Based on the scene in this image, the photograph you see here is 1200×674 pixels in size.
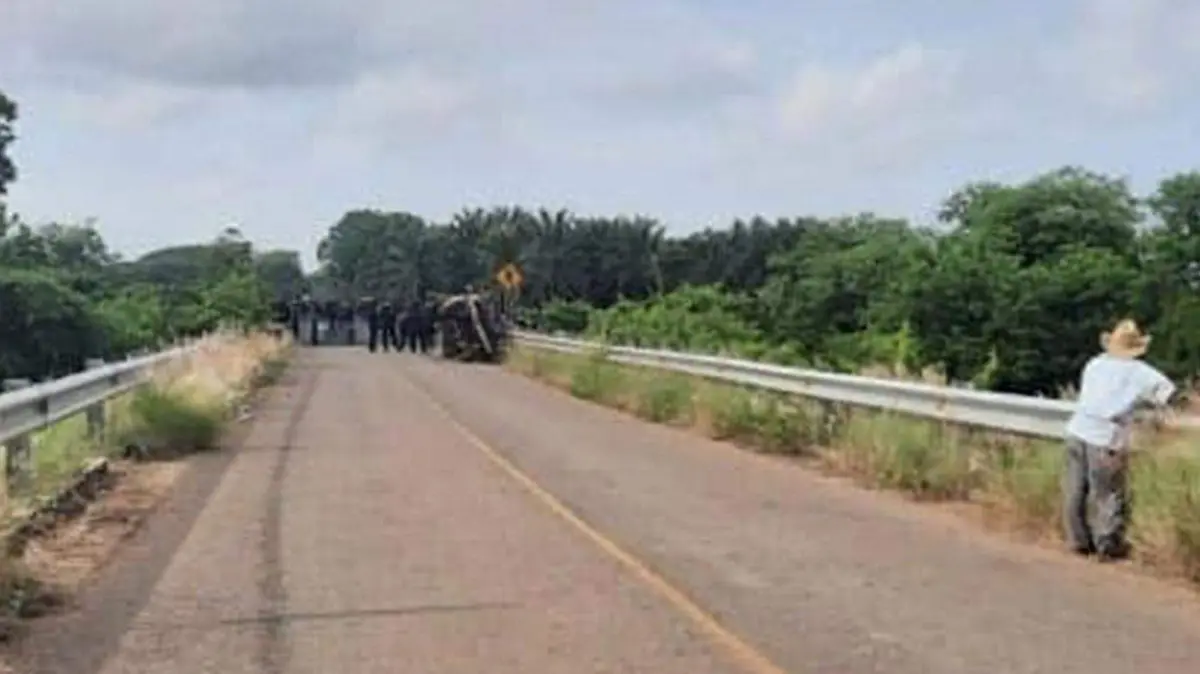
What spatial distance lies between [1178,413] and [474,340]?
4615 cm

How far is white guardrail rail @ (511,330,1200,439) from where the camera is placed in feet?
52.0

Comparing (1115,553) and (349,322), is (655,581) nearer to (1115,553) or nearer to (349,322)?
(1115,553)

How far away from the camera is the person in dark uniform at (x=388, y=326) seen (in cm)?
7475

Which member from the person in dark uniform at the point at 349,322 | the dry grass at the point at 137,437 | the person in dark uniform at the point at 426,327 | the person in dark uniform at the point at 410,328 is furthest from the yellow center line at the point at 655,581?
the person in dark uniform at the point at 349,322

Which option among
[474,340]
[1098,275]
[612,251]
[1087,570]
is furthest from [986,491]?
[612,251]

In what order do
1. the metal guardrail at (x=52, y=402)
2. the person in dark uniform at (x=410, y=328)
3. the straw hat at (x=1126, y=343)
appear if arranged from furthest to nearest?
the person in dark uniform at (x=410, y=328)
the metal guardrail at (x=52, y=402)
the straw hat at (x=1126, y=343)

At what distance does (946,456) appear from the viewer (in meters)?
18.2

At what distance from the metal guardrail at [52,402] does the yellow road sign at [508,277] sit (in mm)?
43184

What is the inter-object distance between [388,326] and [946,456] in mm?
57895

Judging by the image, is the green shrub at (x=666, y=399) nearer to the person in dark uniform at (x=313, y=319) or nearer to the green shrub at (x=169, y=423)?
the green shrub at (x=169, y=423)

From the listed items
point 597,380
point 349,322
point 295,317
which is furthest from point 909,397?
point 349,322

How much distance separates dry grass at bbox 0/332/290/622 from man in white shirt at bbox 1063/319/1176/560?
6.80m

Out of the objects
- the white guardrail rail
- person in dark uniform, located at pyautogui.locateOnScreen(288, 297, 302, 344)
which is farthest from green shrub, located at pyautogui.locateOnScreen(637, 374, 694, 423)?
person in dark uniform, located at pyautogui.locateOnScreen(288, 297, 302, 344)

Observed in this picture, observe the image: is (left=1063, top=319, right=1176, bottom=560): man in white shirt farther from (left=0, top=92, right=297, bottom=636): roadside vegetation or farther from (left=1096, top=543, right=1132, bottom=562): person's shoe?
(left=0, top=92, right=297, bottom=636): roadside vegetation
